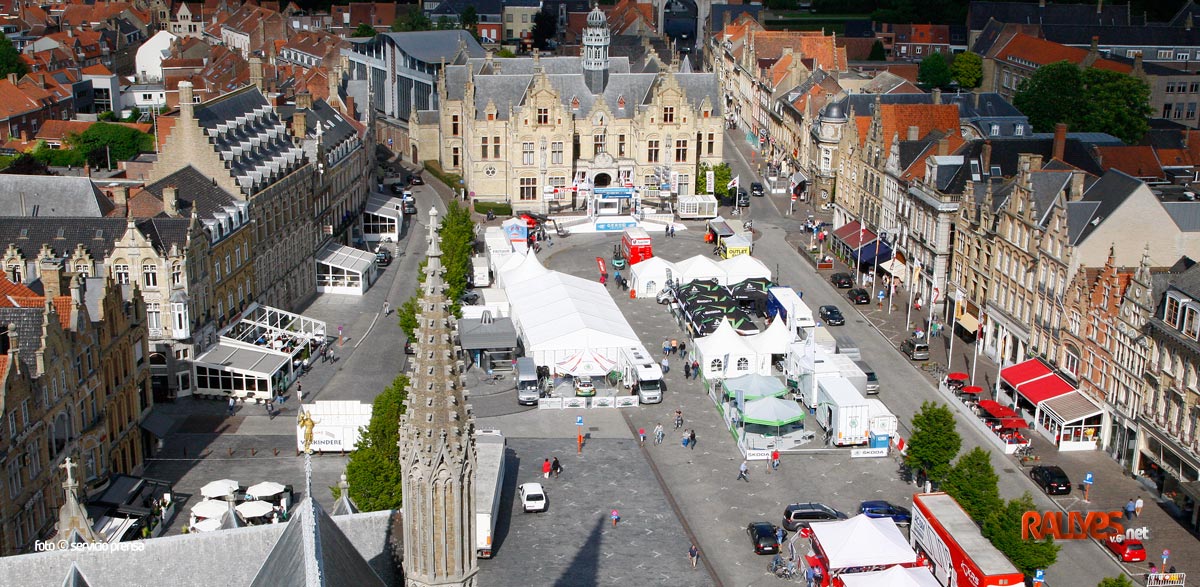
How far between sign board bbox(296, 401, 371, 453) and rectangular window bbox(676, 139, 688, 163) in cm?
5026

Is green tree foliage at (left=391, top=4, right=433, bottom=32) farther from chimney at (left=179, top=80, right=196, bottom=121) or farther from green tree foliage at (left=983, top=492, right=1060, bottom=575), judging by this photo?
green tree foliage at (left=983, top=492, right=1060, bottom=575)

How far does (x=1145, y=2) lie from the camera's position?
183000mm

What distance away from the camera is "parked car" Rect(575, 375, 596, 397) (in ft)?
212

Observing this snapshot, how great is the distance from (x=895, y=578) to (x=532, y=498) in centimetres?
1518

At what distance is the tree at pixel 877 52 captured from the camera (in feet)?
514

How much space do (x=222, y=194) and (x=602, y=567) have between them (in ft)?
110

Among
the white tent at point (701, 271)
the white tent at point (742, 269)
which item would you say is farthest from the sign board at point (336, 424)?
the white tent at point (742, 269)

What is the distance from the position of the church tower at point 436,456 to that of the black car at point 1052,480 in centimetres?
3460

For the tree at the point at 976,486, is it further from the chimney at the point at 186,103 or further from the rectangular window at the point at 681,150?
the rectangular window at the point at 681,150

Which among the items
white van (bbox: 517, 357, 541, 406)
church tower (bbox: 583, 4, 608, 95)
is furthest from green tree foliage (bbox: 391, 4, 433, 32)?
white van (bbox: 517, 357, 541, 406)

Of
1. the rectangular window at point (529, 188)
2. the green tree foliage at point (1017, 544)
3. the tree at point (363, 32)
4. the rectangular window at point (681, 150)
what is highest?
the tree at point (363, 32)

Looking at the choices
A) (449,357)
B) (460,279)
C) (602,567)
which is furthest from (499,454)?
(449,357)

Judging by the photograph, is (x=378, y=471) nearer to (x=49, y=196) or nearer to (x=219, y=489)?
(x=219, y=489)

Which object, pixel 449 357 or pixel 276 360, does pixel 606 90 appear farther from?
pixel 449 357
